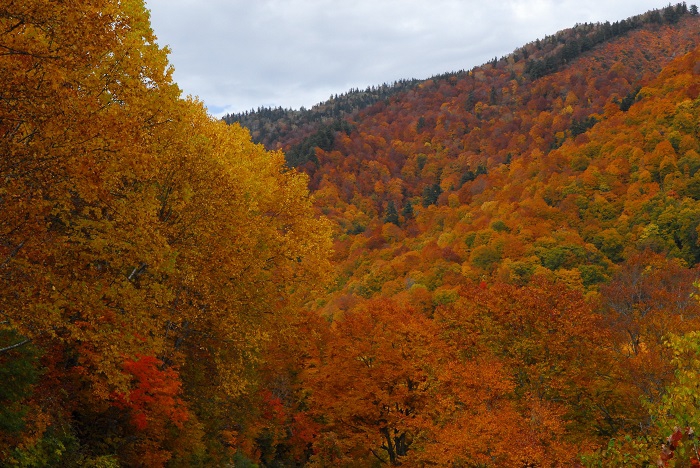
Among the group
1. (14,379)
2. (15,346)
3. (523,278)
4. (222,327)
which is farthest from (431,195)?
(15,346)

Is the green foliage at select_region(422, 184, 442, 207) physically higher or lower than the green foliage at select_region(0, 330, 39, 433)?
higher

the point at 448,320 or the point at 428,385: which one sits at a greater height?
the point at 448,320

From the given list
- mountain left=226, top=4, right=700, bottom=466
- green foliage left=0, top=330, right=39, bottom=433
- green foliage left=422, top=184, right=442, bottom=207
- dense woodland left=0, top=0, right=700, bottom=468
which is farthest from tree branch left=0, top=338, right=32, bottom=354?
green foliage left=422, top=184, right=442, bottom=207

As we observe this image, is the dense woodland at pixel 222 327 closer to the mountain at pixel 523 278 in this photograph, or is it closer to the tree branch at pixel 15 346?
the tree branch at pixel 15 346

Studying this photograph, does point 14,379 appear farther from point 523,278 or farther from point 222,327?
point 523,278

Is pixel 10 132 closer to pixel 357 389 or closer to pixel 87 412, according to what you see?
pixel 87 412

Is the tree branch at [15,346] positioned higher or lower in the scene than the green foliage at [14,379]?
higher

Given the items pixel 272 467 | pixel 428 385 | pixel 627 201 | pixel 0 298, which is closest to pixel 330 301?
pixel 627 201

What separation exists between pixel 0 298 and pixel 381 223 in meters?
133

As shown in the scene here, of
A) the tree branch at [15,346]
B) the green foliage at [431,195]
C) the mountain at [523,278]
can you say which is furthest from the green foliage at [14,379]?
the green foliage at [431,195]

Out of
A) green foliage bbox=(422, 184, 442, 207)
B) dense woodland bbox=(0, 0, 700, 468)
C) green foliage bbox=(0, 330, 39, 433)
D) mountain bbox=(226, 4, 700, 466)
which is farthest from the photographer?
green foliage bbox=(422, 184, 442, 207)

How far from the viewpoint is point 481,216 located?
112 metres

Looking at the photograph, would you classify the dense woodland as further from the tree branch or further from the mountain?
the mountain

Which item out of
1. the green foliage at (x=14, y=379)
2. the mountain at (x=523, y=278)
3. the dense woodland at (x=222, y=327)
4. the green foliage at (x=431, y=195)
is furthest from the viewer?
the green foliage at (x=431, y=195)
